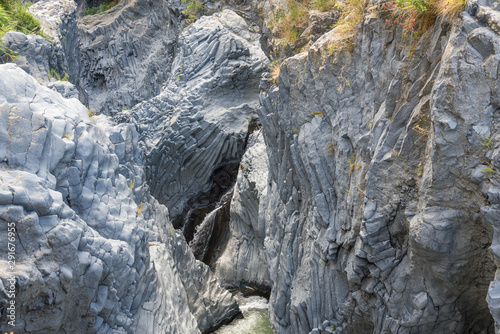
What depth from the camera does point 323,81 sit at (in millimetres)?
8898

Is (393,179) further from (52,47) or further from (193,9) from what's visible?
(193,9)

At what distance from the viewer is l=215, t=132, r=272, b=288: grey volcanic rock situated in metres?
14.5

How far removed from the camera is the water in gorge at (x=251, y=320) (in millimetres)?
12570

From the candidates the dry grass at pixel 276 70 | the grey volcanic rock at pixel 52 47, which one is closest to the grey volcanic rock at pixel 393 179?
the dry grass at pixel 276 70

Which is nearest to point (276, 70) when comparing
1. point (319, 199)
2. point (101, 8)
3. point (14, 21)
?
point (319, 199)

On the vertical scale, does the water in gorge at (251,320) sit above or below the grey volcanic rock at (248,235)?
below

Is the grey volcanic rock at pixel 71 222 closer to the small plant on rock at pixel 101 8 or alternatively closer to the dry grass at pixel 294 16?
the dry grass at pixel 294 16

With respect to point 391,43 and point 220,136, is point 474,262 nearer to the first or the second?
point 391,43

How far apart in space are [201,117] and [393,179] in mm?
11537

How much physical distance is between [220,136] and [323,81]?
8.78 metres

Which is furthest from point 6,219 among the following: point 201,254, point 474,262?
point 201,254

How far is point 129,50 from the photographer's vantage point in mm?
26562

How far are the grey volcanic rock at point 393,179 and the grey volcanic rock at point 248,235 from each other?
13.4 ft

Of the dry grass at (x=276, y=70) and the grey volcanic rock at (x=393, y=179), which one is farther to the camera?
the dry grass at (x=276, y=70)
